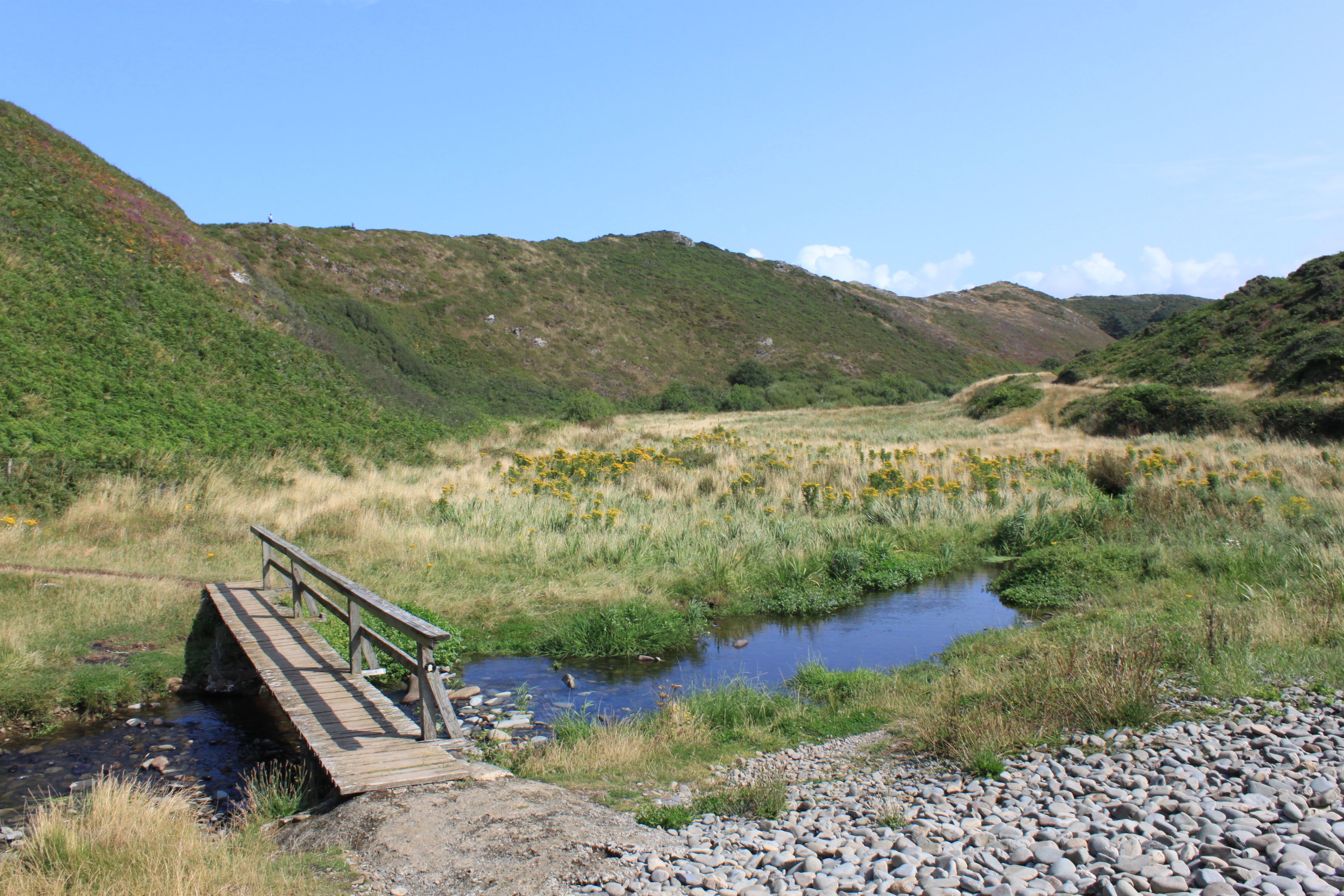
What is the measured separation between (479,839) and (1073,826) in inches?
128

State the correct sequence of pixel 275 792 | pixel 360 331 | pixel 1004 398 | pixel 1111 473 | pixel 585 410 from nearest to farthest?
pixel 275 792, pixel 1111 473, pixel 1004 398, pixel 585 410, pixel 360 331

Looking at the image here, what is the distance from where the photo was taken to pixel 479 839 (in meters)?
4.71

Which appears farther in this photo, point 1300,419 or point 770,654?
point 1300,419

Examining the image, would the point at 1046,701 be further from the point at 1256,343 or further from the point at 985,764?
the point at 1256,343

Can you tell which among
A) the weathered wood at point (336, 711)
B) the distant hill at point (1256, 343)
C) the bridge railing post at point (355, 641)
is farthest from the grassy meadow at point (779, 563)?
the distant hill at point (1256, 343)

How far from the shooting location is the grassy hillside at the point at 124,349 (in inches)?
669

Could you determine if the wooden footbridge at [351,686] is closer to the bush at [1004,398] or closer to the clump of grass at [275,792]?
the clump of grass at [275,792]

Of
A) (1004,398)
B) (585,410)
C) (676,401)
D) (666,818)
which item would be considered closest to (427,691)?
(666,818)

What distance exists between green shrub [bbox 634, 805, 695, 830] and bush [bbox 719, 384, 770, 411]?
54989 millimetres

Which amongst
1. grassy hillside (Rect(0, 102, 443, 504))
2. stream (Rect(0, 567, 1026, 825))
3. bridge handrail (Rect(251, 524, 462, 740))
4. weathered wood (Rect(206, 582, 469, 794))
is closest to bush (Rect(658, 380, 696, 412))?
grassy hillside (Rect(0, 102, 443, 504))

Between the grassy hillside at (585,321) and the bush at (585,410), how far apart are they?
13.0ft

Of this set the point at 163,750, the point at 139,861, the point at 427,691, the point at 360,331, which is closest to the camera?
the point at 139,861

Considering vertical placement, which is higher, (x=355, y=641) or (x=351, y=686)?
(x=355, y=641)

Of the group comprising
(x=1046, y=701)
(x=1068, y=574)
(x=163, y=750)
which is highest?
(x=1046, y=701)
